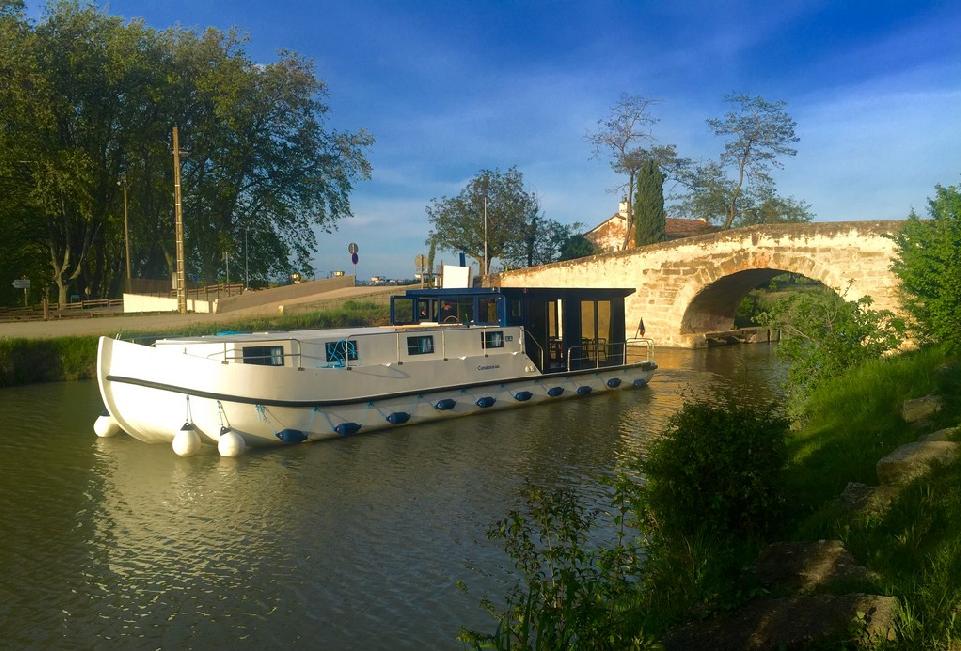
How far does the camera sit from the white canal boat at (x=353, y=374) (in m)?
11.7

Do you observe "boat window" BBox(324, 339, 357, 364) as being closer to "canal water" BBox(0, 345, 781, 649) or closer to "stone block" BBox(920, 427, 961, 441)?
"canal water" BBox(0, 345, 781, 649)

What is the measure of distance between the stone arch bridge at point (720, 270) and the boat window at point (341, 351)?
14.8 meters

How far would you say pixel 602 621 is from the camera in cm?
414

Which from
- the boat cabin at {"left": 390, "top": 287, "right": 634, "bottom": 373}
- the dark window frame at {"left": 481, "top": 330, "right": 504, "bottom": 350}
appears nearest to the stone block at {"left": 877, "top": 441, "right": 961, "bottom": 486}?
the dark window frame at {"left": 481, "top": 330, "right": 504, "bottom": 350}

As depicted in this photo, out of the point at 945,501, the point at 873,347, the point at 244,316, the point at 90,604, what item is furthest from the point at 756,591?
the point at 244,316

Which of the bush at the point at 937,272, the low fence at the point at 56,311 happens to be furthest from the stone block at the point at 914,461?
the low fence at the point at 56,311

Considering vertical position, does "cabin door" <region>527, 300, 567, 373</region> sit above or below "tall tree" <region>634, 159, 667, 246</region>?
below

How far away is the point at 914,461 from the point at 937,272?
6184 mm

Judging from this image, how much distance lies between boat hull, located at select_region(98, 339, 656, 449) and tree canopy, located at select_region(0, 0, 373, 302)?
2168 centimetres

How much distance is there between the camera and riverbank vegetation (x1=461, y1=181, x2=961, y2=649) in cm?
402

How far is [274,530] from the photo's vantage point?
8.35 m

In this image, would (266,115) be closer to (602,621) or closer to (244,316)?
(244,316)

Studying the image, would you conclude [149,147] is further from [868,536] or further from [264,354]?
[868,536]

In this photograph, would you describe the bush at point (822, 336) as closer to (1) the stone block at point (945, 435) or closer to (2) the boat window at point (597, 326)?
(1) the stone block at point (945, 435)
